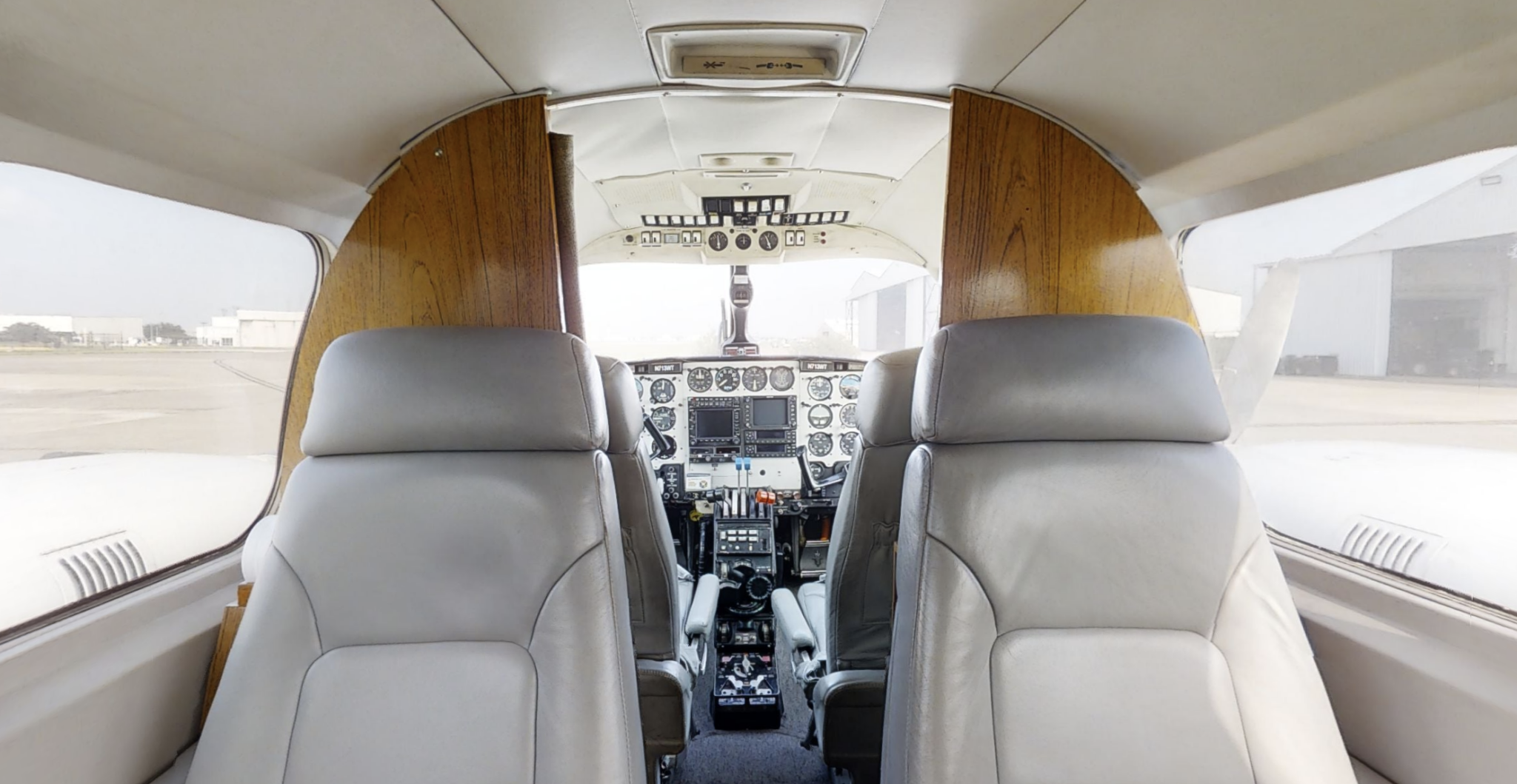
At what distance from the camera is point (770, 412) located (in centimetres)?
388

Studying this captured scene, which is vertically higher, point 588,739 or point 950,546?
point 950,546

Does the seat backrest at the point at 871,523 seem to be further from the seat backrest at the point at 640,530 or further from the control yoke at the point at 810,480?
the control yoke at the point at 810,480

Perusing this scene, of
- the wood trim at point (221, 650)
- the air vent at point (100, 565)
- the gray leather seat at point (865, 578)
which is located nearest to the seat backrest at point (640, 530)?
the gray leather seat at point (865, 578)

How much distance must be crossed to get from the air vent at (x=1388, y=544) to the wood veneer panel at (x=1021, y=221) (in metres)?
0.71

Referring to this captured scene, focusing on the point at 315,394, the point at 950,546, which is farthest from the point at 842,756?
the point at 315,394

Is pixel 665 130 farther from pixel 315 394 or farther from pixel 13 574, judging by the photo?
pixel 13 574

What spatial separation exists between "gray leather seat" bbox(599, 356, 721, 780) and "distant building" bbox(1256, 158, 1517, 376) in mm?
1744

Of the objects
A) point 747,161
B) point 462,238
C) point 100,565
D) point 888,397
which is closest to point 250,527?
point 100,565

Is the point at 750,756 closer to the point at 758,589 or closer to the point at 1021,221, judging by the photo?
the point at 758,589

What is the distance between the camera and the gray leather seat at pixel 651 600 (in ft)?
5.98

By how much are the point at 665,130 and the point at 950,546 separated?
1.79 metres

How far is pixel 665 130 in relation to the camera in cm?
239

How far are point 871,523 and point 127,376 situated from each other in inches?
71.4

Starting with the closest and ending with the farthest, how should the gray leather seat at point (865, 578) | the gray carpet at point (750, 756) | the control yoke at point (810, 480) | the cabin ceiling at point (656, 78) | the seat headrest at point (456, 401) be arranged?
the cabin ceiling at point (656, 78) → the seat headrest at point (456, 401) → the gray leather seat at point (865, 578) → the gray carpet at point (750, 756) → the control yoke at point (810, 480)
